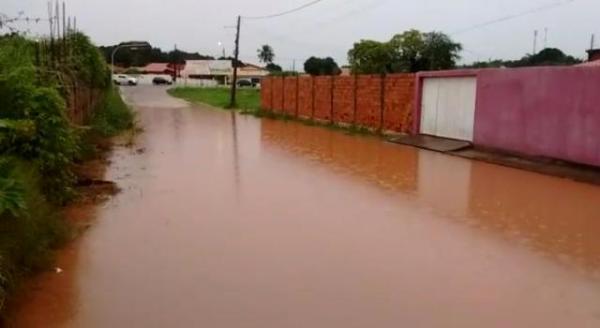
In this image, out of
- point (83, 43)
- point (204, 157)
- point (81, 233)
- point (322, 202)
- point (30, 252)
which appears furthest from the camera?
point (83, 43)

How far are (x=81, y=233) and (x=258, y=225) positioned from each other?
6.18 feet

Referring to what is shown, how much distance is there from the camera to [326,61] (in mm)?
80125

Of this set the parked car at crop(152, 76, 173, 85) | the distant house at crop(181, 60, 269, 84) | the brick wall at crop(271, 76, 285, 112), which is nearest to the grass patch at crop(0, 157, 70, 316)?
the brick wall at crop(271, 76, 285, 112)

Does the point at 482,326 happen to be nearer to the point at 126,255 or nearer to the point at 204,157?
the point at 126,255

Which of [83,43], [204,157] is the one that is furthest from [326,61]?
[204,157]

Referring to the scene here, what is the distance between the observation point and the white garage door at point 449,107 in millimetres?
15156

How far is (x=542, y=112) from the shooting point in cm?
1250

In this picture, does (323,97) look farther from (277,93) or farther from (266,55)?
(266,55)

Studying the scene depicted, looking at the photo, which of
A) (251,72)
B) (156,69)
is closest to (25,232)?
(251,72)

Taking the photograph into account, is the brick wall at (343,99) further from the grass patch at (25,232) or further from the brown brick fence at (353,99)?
the grass patch at (25,232)

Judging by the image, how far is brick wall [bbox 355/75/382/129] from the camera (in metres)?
19.9

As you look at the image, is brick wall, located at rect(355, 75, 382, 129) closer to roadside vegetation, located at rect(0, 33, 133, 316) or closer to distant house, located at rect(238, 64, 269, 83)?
roadside vegetation, located at rect(0, 33, 133, 316)

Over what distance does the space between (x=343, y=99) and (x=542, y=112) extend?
34.9 ft

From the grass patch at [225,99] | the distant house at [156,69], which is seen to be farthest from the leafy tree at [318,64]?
the distant house at [156,69]
